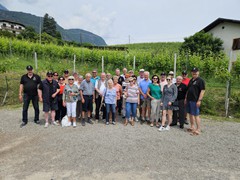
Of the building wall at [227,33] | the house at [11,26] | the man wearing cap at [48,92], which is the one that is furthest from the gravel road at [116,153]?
the house at [11,26]

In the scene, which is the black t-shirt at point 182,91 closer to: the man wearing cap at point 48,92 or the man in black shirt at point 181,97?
the man in black shirt at point 181,97

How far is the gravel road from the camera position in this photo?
3580mm

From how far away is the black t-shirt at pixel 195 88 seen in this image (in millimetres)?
5318

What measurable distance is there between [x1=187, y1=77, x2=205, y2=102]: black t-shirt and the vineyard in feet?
10.7

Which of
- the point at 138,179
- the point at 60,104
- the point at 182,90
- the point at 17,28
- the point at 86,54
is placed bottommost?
the point at 138,179

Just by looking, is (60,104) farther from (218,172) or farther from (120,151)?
(218,172)

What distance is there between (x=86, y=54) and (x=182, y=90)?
45.9 feet

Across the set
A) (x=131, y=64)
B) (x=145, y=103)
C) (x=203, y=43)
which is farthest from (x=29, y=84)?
(x=203, y=43)

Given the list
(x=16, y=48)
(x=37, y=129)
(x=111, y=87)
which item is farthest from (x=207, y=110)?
(x=16, y=48)

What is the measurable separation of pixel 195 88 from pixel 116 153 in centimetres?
282

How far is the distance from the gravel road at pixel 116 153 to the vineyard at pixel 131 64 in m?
2.71

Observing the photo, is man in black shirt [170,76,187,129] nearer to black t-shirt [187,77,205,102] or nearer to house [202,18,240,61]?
black t-shirt [187,77,205,102]

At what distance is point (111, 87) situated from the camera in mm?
6336

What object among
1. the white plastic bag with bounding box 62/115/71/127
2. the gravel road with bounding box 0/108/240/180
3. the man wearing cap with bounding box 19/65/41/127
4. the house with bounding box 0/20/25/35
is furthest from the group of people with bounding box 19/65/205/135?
the house with bounding box 0/20/25/35
